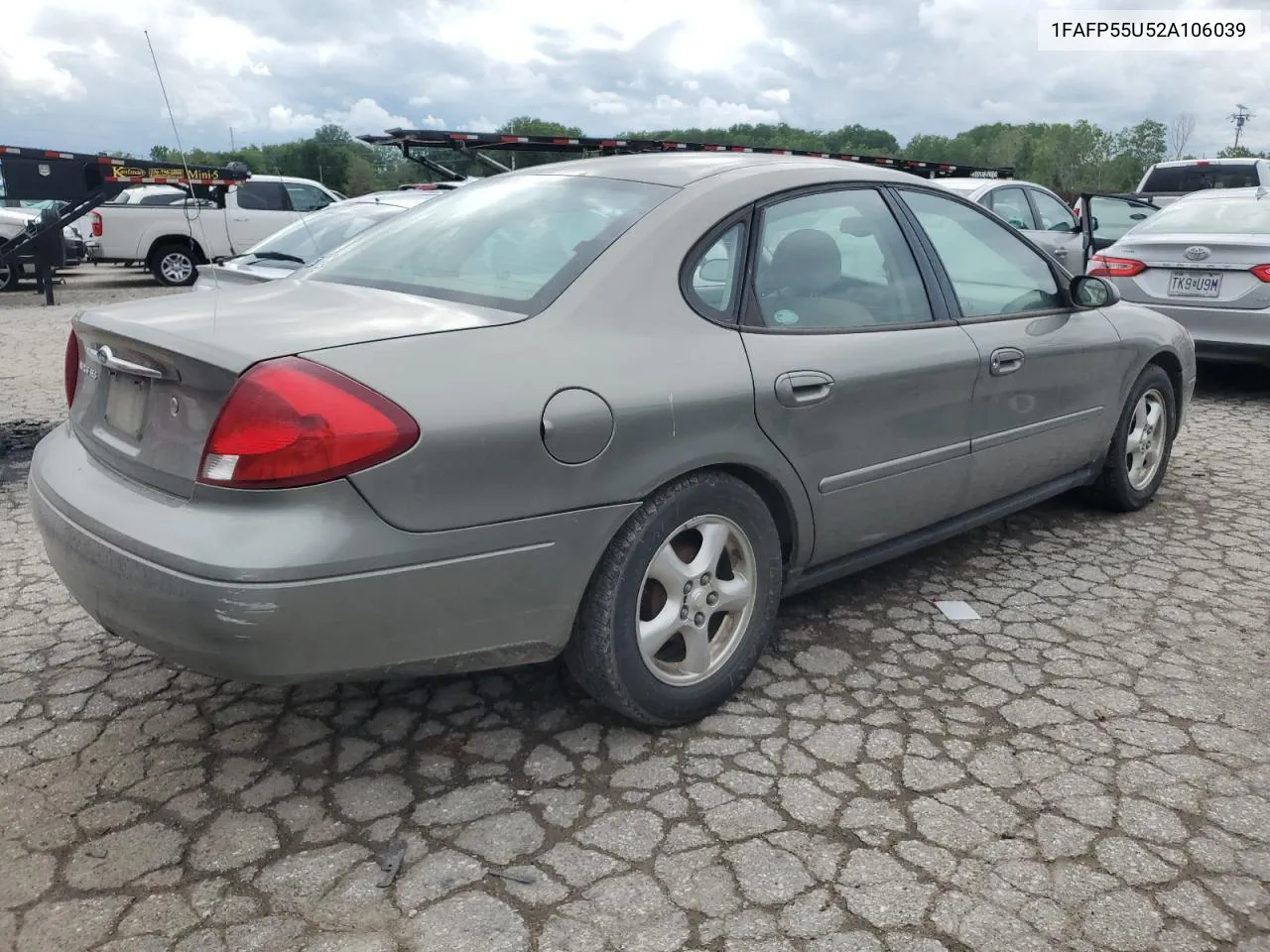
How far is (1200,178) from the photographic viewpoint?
1359cm

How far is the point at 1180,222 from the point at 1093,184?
82996 millimetres

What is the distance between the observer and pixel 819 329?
10.3ft

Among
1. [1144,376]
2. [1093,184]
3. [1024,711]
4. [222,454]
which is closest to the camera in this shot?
[222,454]

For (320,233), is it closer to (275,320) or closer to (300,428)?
(275,320)

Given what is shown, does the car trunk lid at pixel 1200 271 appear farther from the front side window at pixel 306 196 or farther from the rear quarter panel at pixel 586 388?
the front side window at pixel 306 196

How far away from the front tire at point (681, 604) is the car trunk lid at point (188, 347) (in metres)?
0.66

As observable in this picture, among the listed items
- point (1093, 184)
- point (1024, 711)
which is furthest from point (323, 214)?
point (1093, 184)

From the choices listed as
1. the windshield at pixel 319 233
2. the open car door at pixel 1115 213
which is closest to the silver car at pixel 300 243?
the windshield at pixel 319 233

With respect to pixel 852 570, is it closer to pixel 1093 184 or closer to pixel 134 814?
pixel 134 814

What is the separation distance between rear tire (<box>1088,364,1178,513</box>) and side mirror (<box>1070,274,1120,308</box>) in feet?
1.84

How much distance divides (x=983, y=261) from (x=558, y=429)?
216 cm

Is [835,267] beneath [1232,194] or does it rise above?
beneath

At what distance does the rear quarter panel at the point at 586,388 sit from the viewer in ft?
7.55

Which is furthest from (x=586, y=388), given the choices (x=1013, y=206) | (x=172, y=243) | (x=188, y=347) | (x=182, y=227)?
(x=172, y=243)
